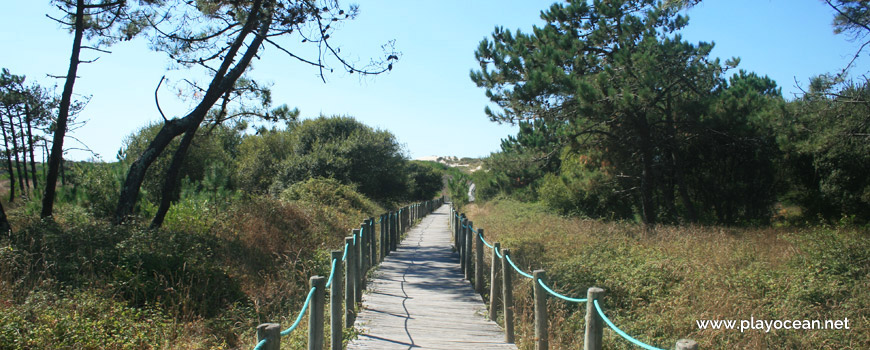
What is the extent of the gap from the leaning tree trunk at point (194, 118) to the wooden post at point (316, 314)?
800 cm

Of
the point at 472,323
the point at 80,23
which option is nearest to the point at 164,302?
the point at 472,323

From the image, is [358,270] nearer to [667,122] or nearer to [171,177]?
[171,177]

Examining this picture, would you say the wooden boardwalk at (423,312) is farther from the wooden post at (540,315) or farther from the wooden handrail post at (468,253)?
the wooden post at (540,315)

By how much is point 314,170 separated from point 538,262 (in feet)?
62.6

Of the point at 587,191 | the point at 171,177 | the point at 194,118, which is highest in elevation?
the point at 194,118

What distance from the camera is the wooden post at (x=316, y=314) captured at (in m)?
4.30

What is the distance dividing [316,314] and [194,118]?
8724 mm

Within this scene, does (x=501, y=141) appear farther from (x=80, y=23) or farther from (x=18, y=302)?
(x=18, y=302)

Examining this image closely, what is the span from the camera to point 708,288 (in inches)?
284

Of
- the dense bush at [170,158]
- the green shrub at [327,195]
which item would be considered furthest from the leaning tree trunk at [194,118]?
the green shrub at [327,195]

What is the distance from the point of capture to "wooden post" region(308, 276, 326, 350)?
430 cm

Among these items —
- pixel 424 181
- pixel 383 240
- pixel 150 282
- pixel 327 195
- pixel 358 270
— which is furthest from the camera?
pixel 424 181

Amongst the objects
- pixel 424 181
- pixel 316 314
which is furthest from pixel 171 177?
pixel 424 181

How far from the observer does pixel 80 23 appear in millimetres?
10656
